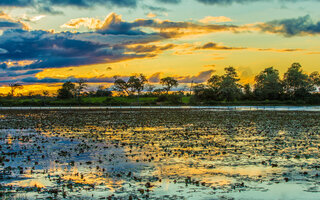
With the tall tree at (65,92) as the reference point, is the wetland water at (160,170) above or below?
below

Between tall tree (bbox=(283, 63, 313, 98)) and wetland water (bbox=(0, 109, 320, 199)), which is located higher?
tall tree (bbox=(283, 63, 313, 98))

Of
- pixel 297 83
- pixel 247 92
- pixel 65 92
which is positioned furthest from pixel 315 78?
pixel 65 92

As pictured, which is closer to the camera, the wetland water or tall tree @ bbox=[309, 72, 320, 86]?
the wetland water

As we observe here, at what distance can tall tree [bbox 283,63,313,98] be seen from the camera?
14700 centimetres

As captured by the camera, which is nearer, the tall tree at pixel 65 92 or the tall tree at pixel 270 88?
the tall tree at pixel 270 88

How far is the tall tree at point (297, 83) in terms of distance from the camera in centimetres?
14700

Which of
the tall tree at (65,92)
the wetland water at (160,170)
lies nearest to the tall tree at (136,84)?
the tall tree at (65,92)

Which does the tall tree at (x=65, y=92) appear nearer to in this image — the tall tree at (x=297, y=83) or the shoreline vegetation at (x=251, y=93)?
the shoreline vegetation at (x=251, y=93)

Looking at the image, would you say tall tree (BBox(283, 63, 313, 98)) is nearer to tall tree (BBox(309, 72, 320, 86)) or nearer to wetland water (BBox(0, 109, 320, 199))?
tall tree (BBox(309, 72, 320, 86))

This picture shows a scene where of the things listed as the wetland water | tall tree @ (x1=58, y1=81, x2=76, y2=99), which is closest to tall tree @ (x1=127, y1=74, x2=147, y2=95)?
tall tree @ (x1=58, y1=81, x2=76, y2=99)

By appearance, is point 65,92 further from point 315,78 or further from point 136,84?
point 315,78

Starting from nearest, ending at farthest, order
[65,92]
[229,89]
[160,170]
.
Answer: [160,170] → [229,89] → [65,92]

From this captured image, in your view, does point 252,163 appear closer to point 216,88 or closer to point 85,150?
point 85,150

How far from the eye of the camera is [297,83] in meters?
148
